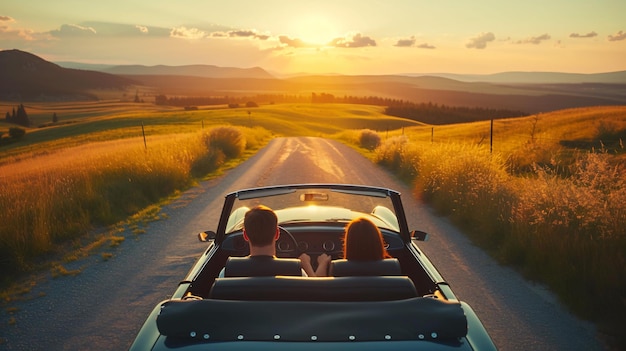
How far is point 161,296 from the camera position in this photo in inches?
239

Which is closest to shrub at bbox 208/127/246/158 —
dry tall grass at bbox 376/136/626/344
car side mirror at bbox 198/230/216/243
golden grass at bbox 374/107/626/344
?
golden grass at bbox 374/107/626/344

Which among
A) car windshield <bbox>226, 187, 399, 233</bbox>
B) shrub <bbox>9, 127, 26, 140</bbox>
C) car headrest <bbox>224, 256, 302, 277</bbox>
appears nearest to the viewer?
car headrest <bbox>224, 256, 302, 277</bbox>

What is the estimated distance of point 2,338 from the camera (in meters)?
5.11

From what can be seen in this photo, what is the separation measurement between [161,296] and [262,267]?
364 cm

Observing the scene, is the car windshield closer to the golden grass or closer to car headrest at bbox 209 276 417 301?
car headrest at bbox 209 276 417 301

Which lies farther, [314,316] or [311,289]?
[311,289]

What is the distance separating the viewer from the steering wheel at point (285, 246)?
4484mm

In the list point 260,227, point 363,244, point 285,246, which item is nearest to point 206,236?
point 285,246

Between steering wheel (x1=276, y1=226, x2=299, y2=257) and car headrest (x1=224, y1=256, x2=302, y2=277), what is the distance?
1.53 m

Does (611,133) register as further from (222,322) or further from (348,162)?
(222,322)

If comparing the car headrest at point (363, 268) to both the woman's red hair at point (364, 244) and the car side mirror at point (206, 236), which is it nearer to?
the woman's red hair at point (364, 244)

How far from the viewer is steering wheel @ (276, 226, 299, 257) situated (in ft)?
14.7

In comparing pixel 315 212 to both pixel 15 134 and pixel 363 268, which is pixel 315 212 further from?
pixel 15 134

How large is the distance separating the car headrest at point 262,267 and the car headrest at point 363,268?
0.23 m
